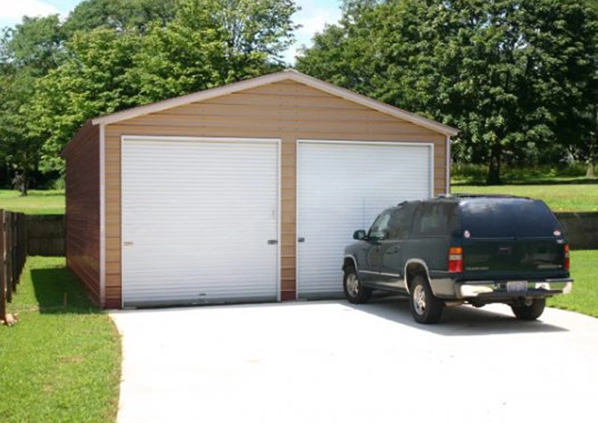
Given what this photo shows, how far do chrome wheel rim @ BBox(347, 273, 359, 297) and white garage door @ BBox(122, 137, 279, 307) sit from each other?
1298mm

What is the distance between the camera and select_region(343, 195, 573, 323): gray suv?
414 inches

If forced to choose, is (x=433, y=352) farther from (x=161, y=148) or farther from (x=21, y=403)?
(x=161, y=148)

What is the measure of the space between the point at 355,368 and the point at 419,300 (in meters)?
3.33

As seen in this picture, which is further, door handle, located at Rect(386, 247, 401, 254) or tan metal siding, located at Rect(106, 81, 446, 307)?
tan metal siding, located at Rect(106, 81, 446, 307)

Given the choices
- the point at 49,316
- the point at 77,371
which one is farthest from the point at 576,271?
the point at 77,371

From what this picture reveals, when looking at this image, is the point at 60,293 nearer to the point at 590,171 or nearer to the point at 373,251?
the point at 373,251

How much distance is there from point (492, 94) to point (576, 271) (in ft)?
85.9

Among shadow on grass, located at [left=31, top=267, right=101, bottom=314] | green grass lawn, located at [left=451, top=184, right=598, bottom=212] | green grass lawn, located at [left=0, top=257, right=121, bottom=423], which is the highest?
green grass lawn, located at [left=451, top=184, right=598, bottom=212]

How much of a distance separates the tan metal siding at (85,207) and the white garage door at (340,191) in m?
3.57

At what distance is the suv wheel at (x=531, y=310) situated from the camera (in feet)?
37.8

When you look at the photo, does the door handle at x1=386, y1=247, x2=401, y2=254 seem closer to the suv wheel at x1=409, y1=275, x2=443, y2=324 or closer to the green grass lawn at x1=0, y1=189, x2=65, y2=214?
the suv wheel at x1=409, y1=275, x2=443, y2=324

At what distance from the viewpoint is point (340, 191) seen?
584 inches

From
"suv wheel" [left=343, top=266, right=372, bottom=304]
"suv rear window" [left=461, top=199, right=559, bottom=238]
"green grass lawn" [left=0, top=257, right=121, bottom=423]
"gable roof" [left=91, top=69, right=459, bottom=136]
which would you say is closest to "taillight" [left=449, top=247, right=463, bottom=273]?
"suv rear window" [left=461, top=199, right=559, bottom=238]

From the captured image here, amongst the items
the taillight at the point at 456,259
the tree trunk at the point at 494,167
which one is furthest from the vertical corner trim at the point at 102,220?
the tree trunk at the point at 494,167
